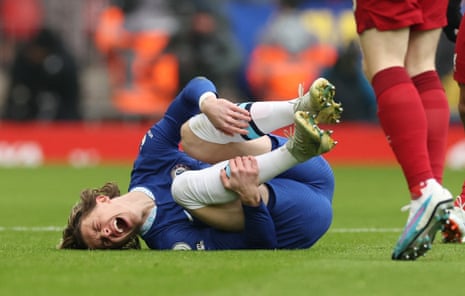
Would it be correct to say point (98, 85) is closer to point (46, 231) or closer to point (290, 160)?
point (46, 231)

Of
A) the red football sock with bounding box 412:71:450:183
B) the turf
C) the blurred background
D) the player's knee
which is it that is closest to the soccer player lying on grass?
the player's knee

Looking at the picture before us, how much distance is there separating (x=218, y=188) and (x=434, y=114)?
3.40 feet

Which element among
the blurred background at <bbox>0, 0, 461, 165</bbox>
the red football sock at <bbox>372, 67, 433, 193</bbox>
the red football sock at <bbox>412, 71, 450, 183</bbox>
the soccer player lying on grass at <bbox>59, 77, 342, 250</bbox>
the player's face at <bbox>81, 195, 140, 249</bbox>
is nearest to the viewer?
the red football sock at <bbox>372, 67, 433, 193</bbox>

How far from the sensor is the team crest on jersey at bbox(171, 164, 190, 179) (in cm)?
588

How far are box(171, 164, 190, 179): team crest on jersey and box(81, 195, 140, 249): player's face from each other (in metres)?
0.39

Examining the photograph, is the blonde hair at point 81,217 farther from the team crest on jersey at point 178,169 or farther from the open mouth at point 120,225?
the team crest on jersey at point 178,169

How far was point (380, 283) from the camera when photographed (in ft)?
13.7

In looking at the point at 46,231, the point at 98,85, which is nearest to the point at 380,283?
the point at 46,231

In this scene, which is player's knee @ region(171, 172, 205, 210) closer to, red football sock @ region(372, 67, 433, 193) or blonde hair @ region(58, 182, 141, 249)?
blonde hair @ region(58, 182, 141, 249)

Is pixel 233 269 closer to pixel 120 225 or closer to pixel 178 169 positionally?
pixel 120 225

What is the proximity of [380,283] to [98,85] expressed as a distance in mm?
14967

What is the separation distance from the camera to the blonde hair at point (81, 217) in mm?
5695

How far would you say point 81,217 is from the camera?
18.7 feet

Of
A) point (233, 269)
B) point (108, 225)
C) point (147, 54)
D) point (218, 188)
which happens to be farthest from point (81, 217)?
point (147, 54)
